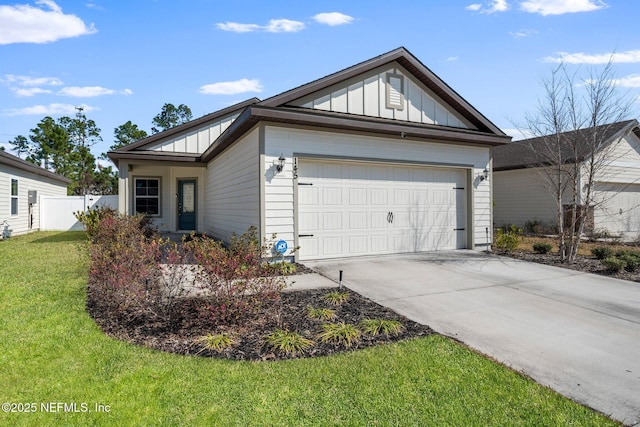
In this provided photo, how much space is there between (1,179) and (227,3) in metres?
11.6

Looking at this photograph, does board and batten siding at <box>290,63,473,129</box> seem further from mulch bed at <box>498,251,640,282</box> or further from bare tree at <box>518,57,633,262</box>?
mulch bed at <box>498,251,640,282</box>

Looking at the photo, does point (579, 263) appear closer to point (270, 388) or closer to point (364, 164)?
point (364, 164)

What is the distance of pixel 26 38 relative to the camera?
13.4m

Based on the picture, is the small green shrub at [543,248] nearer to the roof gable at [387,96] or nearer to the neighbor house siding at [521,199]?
the roof gable at [387,96]

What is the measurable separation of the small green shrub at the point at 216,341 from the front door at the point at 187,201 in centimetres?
1231

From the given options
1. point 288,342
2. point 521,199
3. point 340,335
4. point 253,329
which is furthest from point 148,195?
point 521,199

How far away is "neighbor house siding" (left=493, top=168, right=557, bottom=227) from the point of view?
16.0 meters

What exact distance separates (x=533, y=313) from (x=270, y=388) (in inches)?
147

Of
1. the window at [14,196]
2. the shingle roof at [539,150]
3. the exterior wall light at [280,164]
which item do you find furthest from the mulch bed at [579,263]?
the window at [14,196]

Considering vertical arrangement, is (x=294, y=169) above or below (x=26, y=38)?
below

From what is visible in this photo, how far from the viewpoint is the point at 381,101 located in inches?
353

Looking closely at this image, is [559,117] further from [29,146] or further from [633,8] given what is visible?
[29,146]

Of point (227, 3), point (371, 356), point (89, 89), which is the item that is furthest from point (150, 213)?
point (89, 89)

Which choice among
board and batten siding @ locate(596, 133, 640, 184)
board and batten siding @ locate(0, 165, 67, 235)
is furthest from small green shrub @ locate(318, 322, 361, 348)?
board and batten siding @ locate(596, 133, 640, 184)
